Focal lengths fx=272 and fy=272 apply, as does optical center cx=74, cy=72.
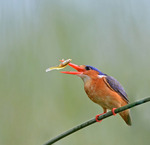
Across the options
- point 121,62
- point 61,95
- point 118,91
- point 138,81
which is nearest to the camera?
point 118,91

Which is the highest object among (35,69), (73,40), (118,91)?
(73,40)

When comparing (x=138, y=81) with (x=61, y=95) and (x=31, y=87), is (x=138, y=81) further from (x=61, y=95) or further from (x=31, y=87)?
(x=31, y=87)

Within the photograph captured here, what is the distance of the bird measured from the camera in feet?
6.03

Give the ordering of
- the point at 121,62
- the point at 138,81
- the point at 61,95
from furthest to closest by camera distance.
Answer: the point at 121,62 → the point at 61,95 → the point at 138,81

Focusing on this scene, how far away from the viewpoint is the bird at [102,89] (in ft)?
6.03

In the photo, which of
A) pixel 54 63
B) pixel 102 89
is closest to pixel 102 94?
pixel 102 89

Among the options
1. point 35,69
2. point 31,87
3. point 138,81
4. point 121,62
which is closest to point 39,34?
point 35,69

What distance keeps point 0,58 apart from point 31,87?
379mm

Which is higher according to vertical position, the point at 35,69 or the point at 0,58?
the point at 0,58

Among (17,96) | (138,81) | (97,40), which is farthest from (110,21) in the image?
(17,96)

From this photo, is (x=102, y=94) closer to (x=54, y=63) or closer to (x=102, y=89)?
(x=102, y=89)

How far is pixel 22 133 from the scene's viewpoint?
7.94ft

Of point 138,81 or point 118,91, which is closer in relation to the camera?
point 118,91

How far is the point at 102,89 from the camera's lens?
1853 millimetres
